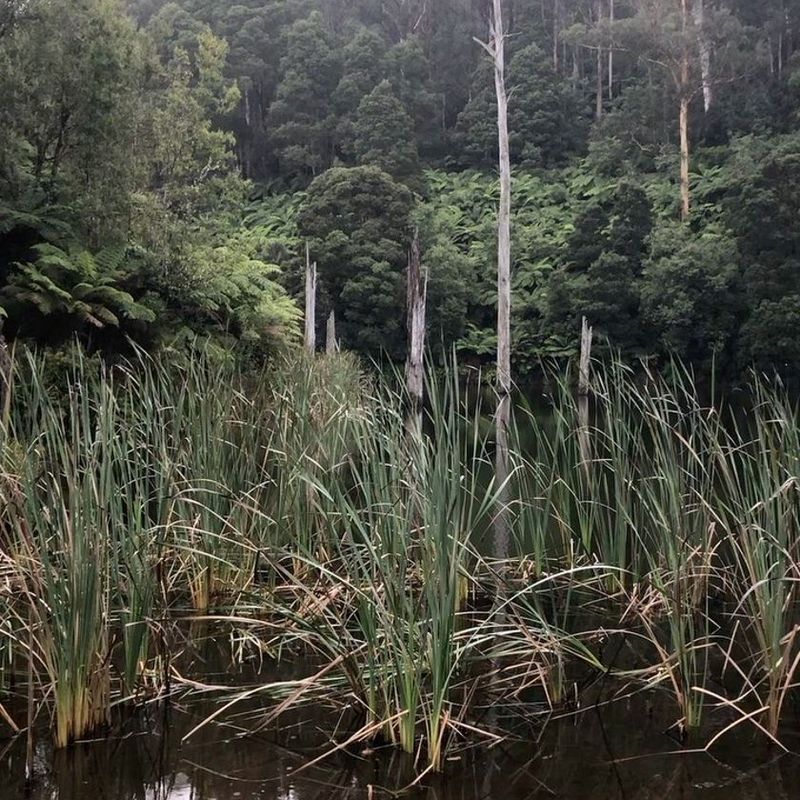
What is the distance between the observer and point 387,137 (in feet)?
78.3

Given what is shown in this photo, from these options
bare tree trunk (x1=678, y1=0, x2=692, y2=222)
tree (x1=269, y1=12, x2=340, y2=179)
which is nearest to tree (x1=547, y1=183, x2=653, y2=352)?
bare tree trunk (x1=678, y1=0, x2=692, y2=222)

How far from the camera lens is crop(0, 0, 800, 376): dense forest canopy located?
26.8 feet

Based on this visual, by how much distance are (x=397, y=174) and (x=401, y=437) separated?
21.6 meters

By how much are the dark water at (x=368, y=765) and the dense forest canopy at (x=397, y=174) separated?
Answer: 1.28 m

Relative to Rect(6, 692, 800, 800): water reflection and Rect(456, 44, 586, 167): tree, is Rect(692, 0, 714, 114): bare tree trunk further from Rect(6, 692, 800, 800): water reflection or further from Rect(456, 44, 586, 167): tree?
Rect(6, 692, 800, 800): water reflection

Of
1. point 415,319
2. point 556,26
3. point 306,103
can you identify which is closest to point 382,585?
point 415,319

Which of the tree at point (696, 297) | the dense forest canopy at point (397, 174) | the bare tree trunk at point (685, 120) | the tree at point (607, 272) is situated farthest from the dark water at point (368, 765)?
the bare tree trunk at point (685, 120)

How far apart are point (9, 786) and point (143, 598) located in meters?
0.50

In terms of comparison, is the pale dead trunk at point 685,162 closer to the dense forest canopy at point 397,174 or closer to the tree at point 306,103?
the dense forest canopy at point 397,174

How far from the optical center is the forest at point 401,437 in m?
2.11

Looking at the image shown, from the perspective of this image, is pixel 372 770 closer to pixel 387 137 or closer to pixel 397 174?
pixel 397 174

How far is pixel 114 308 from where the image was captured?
Answer: 8.19m

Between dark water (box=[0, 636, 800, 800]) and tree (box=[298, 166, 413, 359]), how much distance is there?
14519mm

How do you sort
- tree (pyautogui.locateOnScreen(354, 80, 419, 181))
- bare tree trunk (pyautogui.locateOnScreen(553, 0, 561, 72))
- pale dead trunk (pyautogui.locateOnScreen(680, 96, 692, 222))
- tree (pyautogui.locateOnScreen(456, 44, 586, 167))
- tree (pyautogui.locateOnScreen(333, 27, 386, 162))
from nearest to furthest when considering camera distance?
pale dead trunk (pyautogui.locateOnScreen(680, 96, 692, 222)) → tree (pyautogui.locateOnScreen(354, 80, 419, 181)) → tree (pyautogui.locateOnScreen(456, 44, 586, 167)) → tree (pyautogui.locateOnScreen(333, 27, 386, 162)) → bare tree trunk (pyautogui.locateOnScreen(553, 0, 561, 72))
